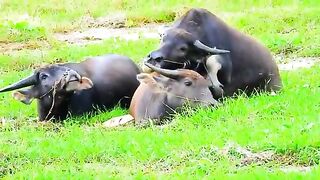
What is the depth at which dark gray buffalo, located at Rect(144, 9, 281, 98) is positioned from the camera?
10078mm

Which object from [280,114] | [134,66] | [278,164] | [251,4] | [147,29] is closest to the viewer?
[278,164]

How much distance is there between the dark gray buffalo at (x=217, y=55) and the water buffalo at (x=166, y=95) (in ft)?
0.90

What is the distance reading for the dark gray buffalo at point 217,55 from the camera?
10078 millimetres

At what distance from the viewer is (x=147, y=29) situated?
16891mm

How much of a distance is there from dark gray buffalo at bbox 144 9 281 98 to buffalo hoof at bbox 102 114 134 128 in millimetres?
749

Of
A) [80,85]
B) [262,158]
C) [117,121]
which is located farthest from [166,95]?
[262,158]

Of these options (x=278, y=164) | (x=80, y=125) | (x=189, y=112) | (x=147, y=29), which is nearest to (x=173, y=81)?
(x=189, y=112)

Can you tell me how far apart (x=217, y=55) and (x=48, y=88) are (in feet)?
7.09

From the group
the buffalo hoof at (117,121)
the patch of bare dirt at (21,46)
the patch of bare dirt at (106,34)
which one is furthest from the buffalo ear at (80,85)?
the patch of bare dirt at (106,34)

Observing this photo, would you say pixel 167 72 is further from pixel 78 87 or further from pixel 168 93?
pixel 78 87

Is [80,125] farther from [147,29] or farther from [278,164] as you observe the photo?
[147,29]

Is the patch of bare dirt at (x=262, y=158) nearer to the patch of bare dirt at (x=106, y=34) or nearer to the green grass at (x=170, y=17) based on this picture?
the green grass at (x=170, y=17)

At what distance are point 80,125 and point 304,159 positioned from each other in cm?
345

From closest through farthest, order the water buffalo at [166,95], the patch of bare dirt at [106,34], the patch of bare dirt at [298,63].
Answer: the water buffalo at [166,95], the patch of bare dirt at [298,63], the patch of bare dirt at [106,34]
